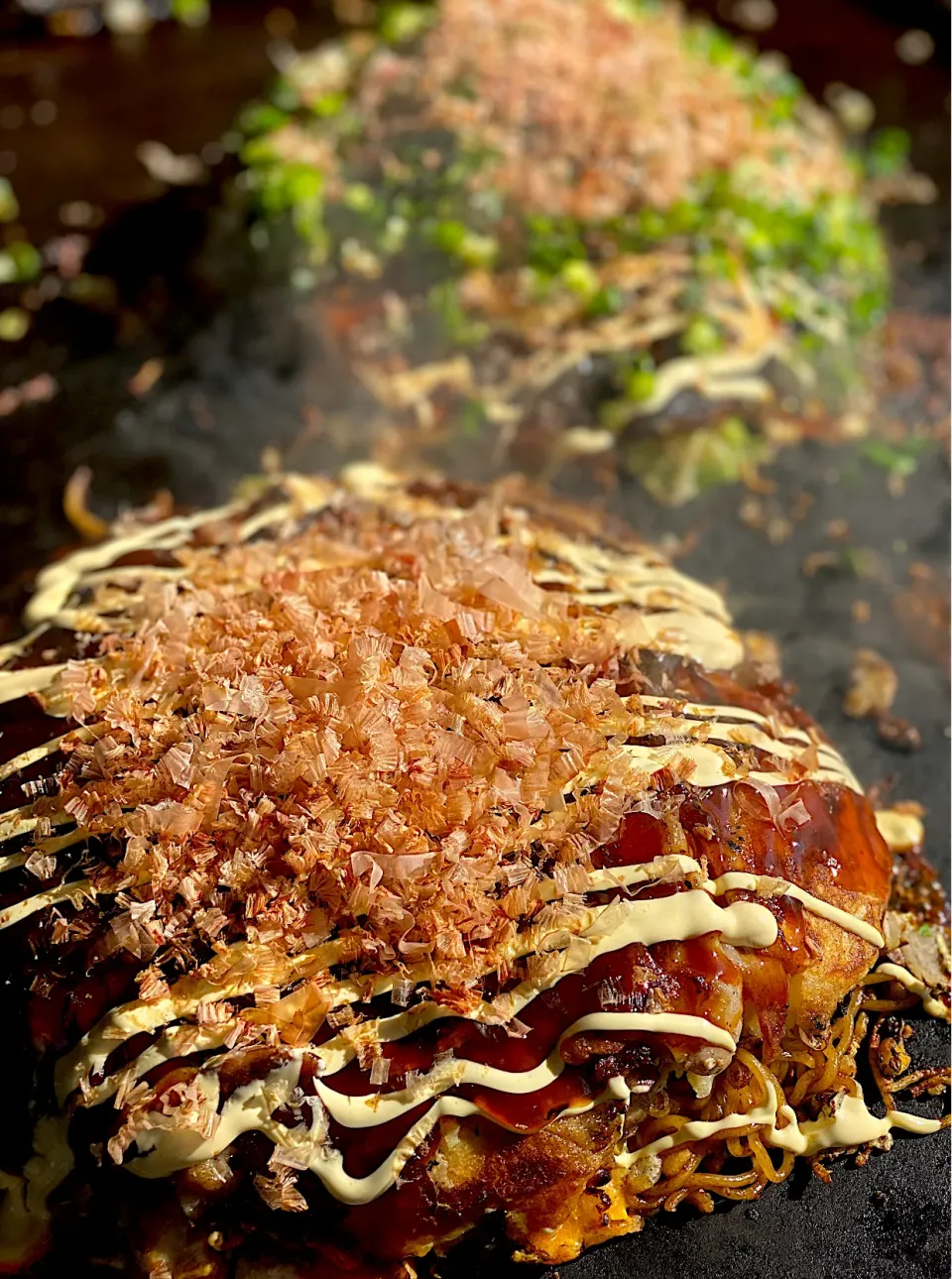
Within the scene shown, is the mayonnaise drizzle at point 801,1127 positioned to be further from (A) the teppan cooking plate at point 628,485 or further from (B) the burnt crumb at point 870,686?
(B) the burnt crumb at point 870,686

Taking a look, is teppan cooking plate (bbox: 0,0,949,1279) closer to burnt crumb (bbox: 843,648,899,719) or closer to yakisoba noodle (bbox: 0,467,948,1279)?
burnt crumb (bbox: 843,648,899,719)

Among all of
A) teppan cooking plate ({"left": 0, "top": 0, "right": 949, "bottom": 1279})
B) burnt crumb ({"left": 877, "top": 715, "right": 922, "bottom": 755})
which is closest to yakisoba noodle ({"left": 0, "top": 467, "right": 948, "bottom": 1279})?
teppan cooking plate ({"left": 0, "top": 0, "right": 949, "bottom": 1279})

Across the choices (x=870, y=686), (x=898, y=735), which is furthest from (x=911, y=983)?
(x=870, y=686)

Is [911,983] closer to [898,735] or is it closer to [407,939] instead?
[898,735]

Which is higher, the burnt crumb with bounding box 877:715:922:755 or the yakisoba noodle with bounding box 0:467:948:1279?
the yakisoba noodle with bounding box 0:467:948:1279

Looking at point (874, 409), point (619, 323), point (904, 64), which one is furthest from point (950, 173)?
point (619, 323)

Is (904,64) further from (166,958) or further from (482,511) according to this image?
(166,958)

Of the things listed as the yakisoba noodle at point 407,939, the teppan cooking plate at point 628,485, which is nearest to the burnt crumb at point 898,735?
the teppan cooking plate at point 628,485
